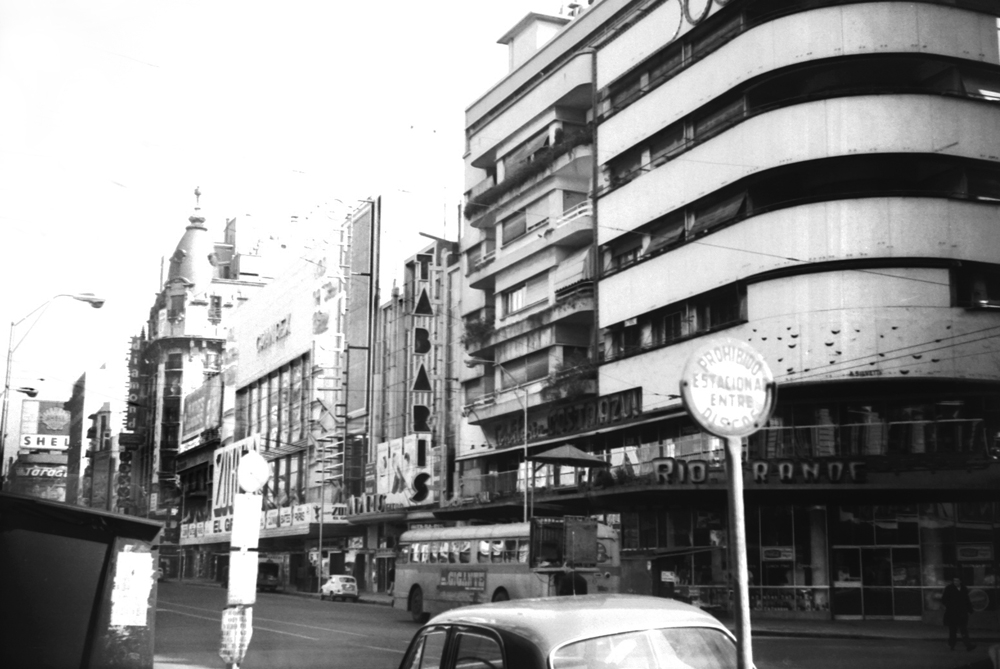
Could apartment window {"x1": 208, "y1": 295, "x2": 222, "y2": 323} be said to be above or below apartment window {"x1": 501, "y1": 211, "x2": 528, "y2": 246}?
above

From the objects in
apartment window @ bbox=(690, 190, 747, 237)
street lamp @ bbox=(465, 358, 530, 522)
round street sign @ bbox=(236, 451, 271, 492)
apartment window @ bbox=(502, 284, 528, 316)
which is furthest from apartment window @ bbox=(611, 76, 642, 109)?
round street sign @ bbox=(236, 451, 271, 492)

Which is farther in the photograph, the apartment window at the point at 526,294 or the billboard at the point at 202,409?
the billboard at the point at 202,409

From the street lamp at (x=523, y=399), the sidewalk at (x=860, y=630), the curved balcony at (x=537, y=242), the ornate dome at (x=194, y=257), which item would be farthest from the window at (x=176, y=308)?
the sidewalk at (x=860, y=630)

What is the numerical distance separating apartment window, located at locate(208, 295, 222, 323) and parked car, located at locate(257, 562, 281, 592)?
207ft

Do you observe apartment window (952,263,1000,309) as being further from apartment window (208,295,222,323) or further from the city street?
apartment window (208,295,222,323)

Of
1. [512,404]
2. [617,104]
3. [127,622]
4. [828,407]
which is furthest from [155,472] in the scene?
[127,622]

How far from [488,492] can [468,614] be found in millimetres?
45633

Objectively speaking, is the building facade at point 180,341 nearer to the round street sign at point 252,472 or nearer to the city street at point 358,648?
the city street at point 358,648

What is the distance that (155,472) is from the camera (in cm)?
14112

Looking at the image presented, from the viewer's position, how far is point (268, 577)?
81.1 m

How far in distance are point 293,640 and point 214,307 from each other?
121 meters

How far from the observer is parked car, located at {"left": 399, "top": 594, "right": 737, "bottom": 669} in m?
6.44

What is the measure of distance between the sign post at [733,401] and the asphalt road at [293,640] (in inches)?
598

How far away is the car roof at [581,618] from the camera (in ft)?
21.4
